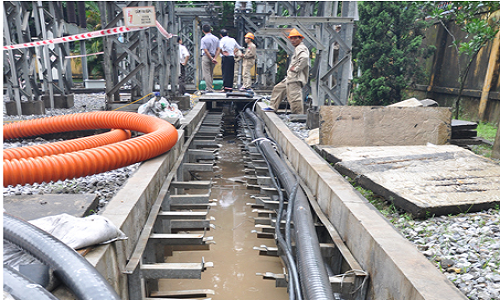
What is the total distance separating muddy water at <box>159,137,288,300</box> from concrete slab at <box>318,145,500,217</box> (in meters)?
1.49

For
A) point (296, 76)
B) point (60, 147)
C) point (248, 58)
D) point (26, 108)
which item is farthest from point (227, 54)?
point (60, 147)

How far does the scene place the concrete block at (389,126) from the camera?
4.97 m

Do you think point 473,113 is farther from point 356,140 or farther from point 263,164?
point 263,164

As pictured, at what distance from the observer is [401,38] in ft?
32.5

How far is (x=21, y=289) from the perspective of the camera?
153 cm

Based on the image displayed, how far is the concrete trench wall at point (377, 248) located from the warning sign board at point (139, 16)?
171 inches

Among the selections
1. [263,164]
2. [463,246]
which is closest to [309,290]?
[463,246]

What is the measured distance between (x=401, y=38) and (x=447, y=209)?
8442mm

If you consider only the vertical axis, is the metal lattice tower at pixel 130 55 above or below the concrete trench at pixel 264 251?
above

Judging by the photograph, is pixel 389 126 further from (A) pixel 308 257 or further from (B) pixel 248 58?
(B) pixel 248 58

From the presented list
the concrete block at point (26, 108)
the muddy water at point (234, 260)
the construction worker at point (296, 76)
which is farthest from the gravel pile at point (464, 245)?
the concrete block at point (26, 108)

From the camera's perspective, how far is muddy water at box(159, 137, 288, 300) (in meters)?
3.61

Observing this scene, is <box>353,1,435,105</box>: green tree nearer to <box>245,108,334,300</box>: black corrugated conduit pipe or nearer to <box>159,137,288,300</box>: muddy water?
<box>159,137,288,300</box>: muddy water

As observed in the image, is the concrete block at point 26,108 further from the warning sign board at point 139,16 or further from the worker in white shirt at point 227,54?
the worker in white shirt at point 227,54
